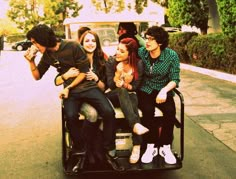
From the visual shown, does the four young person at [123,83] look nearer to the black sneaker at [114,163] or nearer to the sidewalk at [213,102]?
the black sneaker at [114,163]

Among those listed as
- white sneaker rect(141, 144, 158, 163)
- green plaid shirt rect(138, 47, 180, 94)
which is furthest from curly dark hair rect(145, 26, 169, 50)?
white sneaker rect(141, 144, 158, 163)

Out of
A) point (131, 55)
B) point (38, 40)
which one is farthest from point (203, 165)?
point (38, 40)

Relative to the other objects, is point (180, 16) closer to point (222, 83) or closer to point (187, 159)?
point (222, 83)

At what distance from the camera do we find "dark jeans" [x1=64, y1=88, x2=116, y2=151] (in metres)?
4.25

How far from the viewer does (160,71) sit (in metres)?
4.59

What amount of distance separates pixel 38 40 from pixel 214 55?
10870mm

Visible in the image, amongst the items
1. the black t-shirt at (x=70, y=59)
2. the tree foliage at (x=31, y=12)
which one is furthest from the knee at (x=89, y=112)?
the tree foliage at (x=31, y=12)

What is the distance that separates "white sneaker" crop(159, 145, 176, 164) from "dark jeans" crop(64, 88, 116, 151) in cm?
57

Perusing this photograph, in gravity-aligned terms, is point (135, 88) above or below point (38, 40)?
below

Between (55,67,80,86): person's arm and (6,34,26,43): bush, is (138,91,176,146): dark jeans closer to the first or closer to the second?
(55,67,80,86): person's arm

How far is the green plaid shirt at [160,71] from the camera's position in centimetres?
460

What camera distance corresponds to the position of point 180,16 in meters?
17.5

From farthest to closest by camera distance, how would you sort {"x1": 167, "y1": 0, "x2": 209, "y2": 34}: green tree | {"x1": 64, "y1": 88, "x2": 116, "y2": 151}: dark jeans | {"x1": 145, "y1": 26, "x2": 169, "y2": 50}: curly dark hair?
{"x1": 167, "y1": 0, "x2": 209, "y2": 34}: green tree → {"x1": 145, "y1": 26, "x2": 169, "y2": 50}: curly dark hair → {"x1": 64, "y1": 88, "x2": 116, "y2": 151}: dark jeans

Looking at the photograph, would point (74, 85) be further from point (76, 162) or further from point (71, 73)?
point (76, 162)
